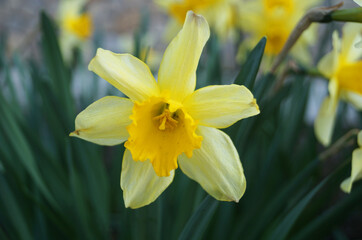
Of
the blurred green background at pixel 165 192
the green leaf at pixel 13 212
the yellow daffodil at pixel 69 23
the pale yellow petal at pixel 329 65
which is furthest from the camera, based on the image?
the yellow daffodil at pixel 69 23

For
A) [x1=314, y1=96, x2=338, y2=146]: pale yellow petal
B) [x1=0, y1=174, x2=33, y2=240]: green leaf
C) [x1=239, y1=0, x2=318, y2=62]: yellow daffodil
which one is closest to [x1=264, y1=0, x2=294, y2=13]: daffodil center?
[x1=239, y1=0, x2=318, y2=62]: yellow daffodil

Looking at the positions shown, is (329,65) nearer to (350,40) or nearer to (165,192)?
(350,40)

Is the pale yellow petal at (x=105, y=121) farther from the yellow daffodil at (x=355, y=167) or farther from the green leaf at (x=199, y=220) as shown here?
the yellow daffodil at (x=355, y=167)

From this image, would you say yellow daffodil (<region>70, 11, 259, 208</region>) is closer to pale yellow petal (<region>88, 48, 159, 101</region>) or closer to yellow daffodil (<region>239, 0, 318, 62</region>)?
pale yellow petal (<region>88, 48, 159, 101</region>)

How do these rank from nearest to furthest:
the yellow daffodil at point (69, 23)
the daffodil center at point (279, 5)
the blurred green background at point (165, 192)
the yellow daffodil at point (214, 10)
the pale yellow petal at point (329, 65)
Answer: the blurred green background at point (165, 192)
the pale yellow petal at point (329, 65)
the daffodil center at point (279, 5)
the yellow daffodil at point (214, 10)
the yellow daffodil at point (69, 23)


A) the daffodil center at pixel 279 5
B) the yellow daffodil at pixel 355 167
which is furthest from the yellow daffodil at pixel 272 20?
the yellow daffodil at pixel 355 167

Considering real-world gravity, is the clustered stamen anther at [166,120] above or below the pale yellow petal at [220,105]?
below
